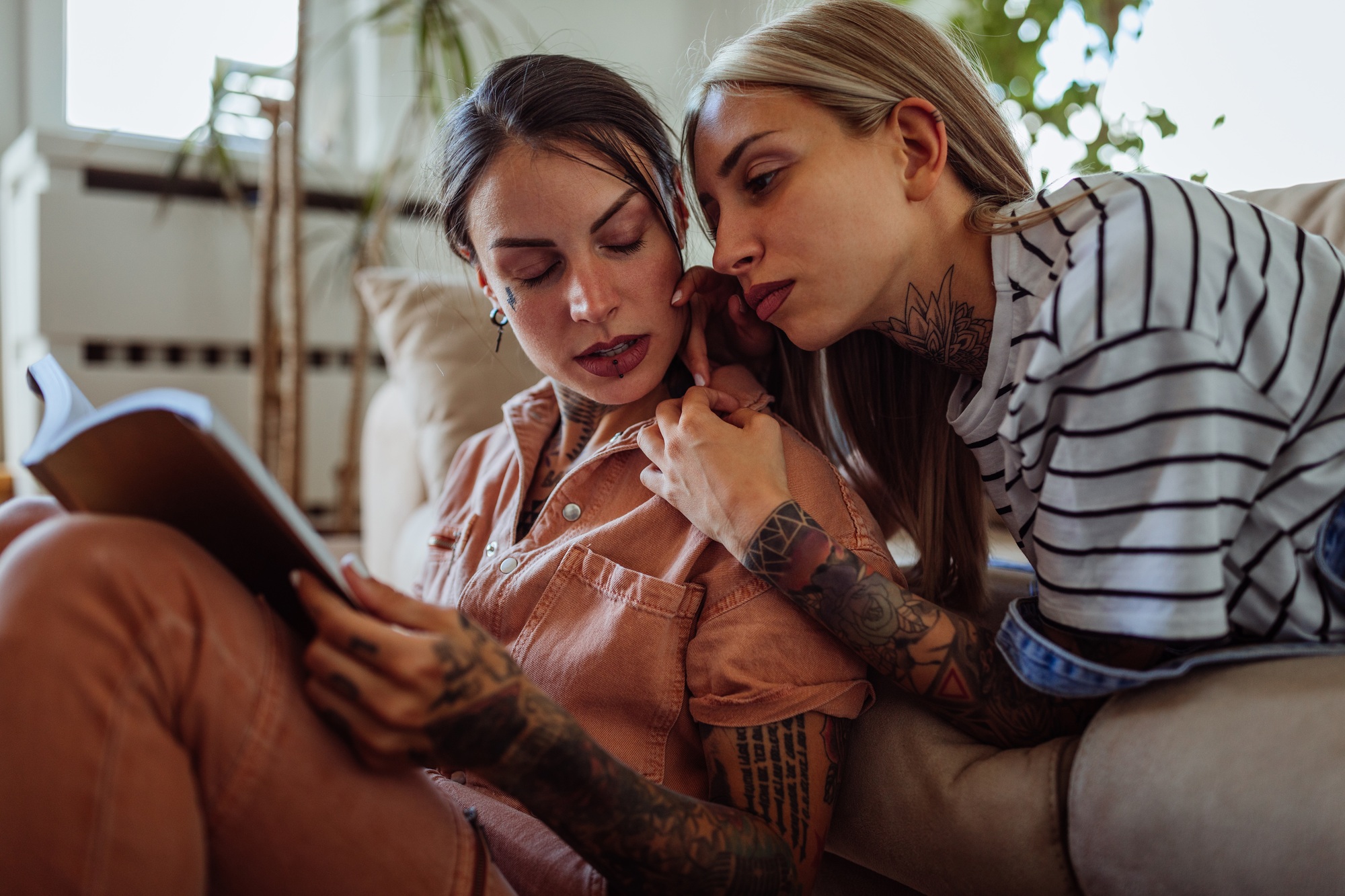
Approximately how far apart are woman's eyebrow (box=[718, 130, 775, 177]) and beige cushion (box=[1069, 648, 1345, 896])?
24.8 inches

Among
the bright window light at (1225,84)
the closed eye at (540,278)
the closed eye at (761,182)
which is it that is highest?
the bright window light at (1225,84)

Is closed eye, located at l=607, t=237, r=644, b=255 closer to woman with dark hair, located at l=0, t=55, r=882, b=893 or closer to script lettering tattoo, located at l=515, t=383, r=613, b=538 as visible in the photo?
woman with dark hair, located at l=0, t=55, r=882, b=893

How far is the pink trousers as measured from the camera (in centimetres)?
56

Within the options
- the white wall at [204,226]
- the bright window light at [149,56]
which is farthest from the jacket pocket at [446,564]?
the bright window light at [149,56]

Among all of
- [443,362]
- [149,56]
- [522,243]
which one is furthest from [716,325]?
[149,56]

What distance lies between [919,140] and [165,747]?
2.89 ft

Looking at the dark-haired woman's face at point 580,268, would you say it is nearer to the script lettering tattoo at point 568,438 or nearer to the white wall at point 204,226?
the script lettering tattoo at point 568,438

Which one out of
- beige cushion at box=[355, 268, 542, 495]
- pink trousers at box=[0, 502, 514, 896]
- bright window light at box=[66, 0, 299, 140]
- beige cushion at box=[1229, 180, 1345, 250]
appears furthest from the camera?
bright window light at box=[66, 0, 299, 140]

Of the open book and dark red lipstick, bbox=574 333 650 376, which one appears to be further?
dark red lipstick, bbox=574 333 650 376

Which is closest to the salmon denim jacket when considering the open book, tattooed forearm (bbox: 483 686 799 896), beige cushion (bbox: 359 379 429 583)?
tattooed forearm (bbox: 483 686 799 896)

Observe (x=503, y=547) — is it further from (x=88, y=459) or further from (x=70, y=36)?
(x=70, y=36)

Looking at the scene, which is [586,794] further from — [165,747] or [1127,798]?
[1127,798]

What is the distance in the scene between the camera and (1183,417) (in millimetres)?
724

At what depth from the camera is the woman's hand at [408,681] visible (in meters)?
0.61
